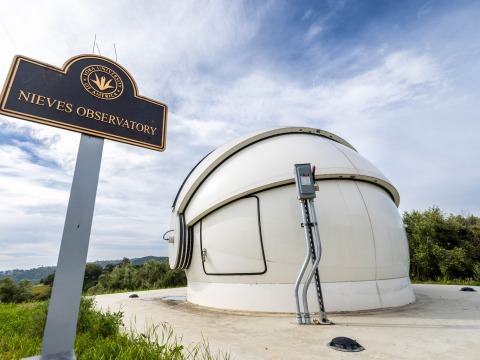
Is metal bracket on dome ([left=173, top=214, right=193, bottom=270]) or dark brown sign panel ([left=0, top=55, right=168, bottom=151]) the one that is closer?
dark brown sign panel ([left=0, top=55, right=168, bottom=151])

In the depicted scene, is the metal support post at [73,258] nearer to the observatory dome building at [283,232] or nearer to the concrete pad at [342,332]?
the concrete pad at [342,332]

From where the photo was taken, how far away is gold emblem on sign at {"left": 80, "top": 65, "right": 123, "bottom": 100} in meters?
3.84

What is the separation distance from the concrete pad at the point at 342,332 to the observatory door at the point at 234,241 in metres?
1.09

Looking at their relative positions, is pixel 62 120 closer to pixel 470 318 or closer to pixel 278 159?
pixel 278 159

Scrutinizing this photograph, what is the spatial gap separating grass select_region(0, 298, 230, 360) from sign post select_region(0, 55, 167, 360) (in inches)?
24.7

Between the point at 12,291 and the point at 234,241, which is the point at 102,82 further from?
the point at 12,291

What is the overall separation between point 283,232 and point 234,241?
52.5 inches

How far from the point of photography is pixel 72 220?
332 cm

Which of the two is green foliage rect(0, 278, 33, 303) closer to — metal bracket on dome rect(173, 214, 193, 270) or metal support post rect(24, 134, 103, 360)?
metal bracket on dome rect(173, 214, 193, 270)

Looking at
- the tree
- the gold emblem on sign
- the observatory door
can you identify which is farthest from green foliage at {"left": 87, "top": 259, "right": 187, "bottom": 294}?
the tree

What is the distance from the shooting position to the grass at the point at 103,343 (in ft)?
10.7

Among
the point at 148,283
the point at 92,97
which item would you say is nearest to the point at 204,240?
the point at 92,97

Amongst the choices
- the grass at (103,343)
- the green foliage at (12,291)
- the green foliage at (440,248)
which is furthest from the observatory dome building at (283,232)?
the green foliage at (12,291)

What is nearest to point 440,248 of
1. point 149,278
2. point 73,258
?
point 73,258
